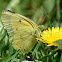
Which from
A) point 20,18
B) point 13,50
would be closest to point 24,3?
point 20,18

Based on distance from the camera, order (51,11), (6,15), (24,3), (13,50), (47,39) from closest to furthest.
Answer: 1. (47,39)
2. (13,50)
3. (6,15)
4. (51,11)
5. (24,3)

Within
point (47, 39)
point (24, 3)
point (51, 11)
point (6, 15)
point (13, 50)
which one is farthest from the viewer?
point (24, 3)

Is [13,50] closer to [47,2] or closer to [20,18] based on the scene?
[20,18]

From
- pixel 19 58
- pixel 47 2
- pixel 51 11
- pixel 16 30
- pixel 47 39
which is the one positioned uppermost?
pixel 47 2

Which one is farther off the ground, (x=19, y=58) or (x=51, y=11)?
(x=51, y=11)

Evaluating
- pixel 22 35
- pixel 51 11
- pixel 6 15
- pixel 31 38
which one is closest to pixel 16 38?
pixel 22 35

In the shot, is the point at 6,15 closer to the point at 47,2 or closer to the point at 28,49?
the point at 28,49

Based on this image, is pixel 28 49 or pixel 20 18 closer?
pixel 28 49
